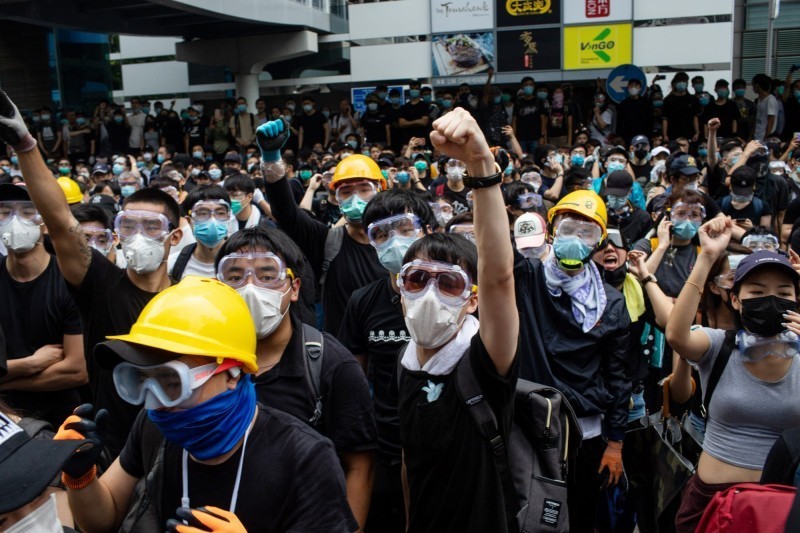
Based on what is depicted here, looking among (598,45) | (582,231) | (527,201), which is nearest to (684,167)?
(527,201)

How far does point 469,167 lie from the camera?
2.38 meters

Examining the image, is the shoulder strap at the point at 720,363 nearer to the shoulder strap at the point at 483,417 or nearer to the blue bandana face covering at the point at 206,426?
the shoulder strap at the point at 483,417

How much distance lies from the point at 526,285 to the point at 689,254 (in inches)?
98.7

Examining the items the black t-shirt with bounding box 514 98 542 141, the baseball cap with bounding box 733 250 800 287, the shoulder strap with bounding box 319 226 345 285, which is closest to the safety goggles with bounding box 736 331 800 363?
the baseball cap with bounding box 733 250 800 287

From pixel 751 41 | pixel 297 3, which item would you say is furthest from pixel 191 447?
pixel 751 41

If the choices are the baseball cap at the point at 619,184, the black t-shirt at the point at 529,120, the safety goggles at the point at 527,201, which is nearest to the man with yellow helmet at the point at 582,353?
the safety goggles at the point at 527,201

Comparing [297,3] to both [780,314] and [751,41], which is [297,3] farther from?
[780,314]

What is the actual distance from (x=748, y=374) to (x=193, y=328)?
243 centimetres

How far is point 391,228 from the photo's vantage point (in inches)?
166

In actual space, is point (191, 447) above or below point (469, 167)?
below

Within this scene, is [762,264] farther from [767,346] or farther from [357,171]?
[357,171]

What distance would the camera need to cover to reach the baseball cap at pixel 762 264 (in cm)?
328

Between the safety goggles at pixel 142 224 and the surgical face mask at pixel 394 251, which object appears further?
the safety goggles at pixel 142 224

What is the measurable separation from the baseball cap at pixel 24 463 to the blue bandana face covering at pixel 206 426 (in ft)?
1.21
